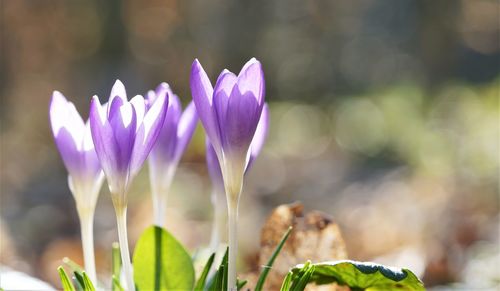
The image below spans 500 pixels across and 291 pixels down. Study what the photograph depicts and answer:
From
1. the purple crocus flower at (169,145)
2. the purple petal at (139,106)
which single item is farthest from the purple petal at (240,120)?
the purple crocus flower at (169,145)

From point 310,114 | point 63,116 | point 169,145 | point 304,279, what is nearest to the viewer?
point 304,279

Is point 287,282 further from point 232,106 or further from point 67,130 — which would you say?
point 67,130

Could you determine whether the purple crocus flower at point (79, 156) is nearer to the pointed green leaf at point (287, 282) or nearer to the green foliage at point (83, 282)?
the green foliage at point (83, 282)

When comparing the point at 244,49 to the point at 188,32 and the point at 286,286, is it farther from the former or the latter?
the point at 286,286

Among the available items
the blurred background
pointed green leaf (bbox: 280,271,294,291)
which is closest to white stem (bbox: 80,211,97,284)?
pointed green leaf (bbox: 280,271,294,291)

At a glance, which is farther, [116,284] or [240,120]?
[116,284]

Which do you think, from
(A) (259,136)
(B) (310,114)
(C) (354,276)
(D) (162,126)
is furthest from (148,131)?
(B) (310,114)
